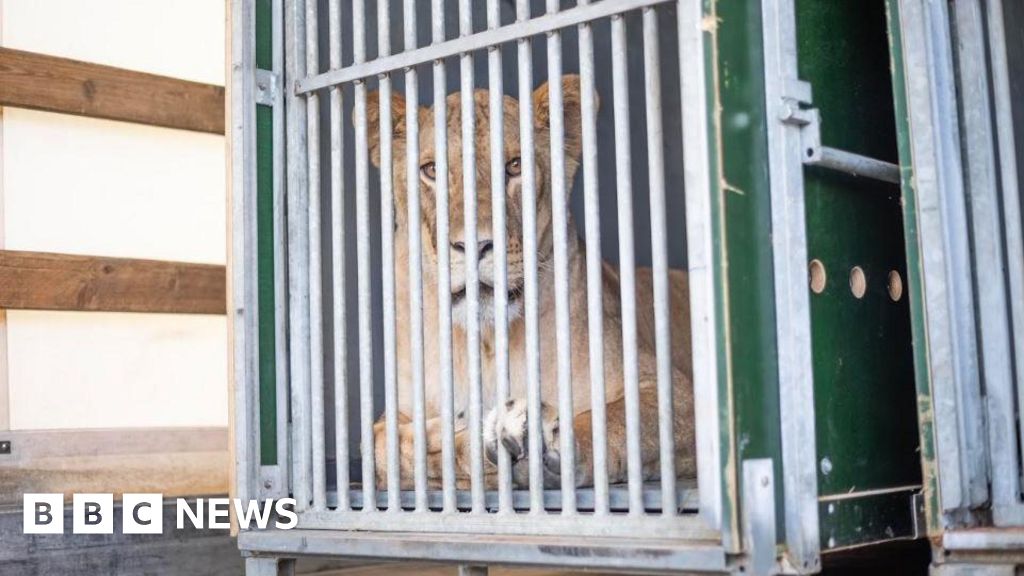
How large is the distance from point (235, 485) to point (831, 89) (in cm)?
155

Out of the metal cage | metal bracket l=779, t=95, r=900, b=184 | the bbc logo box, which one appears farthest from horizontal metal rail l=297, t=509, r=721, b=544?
the bbc logo box

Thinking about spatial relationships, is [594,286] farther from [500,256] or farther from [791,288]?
[791,288]

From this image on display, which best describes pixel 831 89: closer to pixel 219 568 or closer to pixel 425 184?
pixel 425 184

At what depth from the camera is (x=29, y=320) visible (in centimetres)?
420

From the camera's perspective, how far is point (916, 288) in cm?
249

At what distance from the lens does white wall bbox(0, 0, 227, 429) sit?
4223mm

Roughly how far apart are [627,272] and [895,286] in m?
0.66

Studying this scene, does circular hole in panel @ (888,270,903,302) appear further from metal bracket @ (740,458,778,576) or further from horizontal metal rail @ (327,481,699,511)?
metal bracket @ (740,458,778,576)

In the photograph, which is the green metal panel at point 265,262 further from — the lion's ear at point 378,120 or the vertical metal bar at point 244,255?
the lion's ear at point 378,120

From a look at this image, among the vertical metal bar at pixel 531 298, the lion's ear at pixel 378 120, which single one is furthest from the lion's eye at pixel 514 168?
the vertical metal bar at pixel 531 298

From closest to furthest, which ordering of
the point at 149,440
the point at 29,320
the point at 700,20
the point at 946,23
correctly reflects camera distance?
the point at 700,20, the point at 946,23, the point at 29,320, the point at 149,440

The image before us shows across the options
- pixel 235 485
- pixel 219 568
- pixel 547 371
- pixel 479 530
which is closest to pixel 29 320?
pixel 219 568

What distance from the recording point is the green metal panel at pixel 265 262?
3168mm

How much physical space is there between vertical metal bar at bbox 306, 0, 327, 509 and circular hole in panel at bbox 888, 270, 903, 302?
1.24 metres
